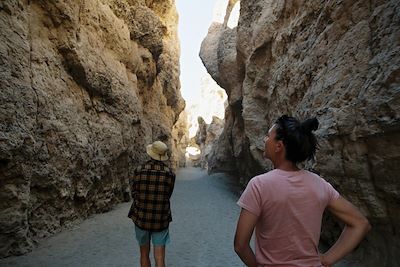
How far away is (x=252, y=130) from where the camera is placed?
13797mm

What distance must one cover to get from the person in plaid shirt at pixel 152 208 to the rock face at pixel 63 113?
2886 mm

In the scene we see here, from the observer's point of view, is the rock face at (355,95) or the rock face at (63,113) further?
the rock face at (63,113)

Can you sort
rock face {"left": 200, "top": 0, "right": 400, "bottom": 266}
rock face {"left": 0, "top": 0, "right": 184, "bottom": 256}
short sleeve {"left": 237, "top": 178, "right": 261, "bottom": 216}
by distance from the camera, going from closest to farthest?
short sleeve {"left": 237, "top": 178, "right": 261, "bottom": 216}, rock face {"left": 200, "top": 0, "right": 400, "bottom": 266}, rock face {"left": 0, "top": 0, "right": 184, "bottom": 256}

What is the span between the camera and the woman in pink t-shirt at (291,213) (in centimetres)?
172

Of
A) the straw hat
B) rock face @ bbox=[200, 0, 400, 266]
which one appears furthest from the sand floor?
rock face @ bbox=[200, 0, 400, 266]

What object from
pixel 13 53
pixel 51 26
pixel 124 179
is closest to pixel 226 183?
pixel 124 179

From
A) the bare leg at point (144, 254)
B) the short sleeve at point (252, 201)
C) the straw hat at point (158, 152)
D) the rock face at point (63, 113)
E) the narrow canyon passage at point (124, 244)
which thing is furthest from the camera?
the rock face at point (63, 113)

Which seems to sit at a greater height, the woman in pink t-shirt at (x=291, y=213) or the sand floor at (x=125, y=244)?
the woman in pink t-shirt at (x=291, y=213)

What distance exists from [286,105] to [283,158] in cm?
767

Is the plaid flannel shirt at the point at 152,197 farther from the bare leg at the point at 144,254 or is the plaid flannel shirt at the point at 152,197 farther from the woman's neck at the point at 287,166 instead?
the woman's neck at the point at 287,166

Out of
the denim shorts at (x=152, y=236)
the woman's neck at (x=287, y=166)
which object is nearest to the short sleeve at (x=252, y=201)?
the woman's neck at (x=287, y=166)

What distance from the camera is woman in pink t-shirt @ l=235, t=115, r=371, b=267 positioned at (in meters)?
1.72

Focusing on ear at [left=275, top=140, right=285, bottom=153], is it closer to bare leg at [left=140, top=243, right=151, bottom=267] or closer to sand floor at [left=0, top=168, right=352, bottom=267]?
bare leg at [left=140, top=243, right=151, bottom=267]

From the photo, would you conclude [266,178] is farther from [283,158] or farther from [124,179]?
[124,179]
